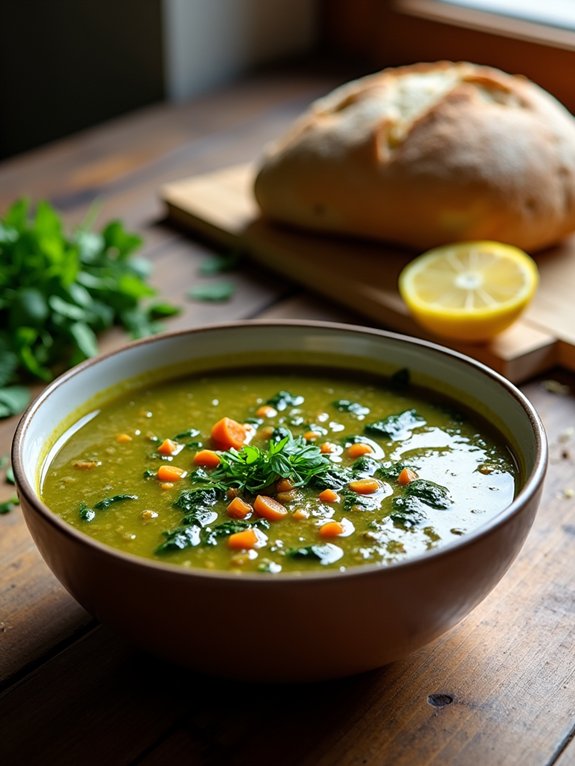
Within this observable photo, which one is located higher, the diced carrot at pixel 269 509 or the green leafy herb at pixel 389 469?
the diced carrot at pixel 269 509

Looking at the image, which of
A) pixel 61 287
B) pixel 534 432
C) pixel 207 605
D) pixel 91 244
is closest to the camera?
pixel 207 605

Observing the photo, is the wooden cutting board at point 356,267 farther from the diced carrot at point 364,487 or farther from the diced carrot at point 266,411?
the diced carrot at point 364,487

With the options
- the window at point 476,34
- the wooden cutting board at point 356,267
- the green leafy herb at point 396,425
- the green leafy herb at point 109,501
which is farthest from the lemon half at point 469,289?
the window at point 476,34

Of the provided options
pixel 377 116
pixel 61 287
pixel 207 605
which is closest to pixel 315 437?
pixel 207 605

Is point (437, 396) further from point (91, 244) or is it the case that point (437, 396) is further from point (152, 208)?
point (152, 208)

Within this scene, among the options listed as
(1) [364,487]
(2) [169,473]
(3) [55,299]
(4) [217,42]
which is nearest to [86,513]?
(2) [169,473]

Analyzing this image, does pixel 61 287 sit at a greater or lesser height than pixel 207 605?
lesser

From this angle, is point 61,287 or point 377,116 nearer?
point 61,287
